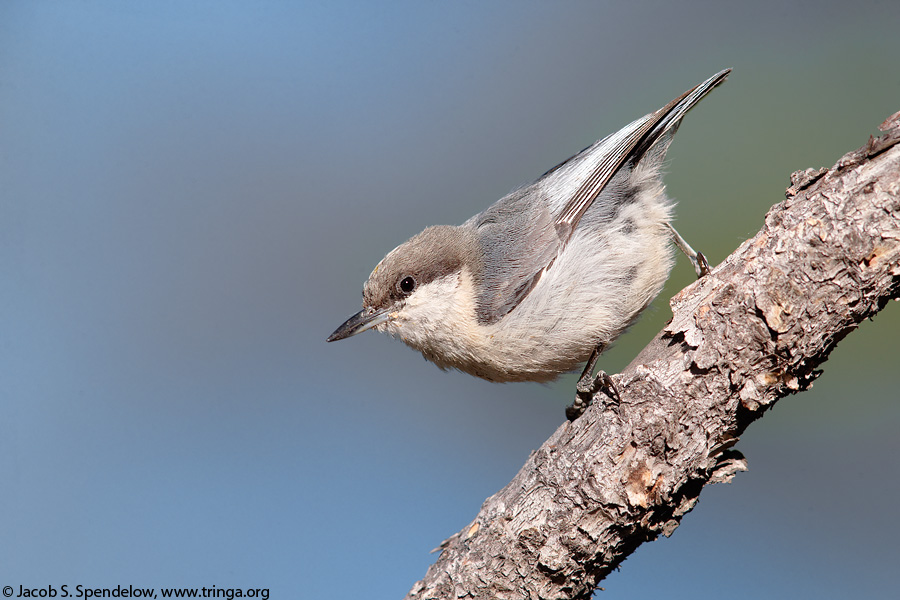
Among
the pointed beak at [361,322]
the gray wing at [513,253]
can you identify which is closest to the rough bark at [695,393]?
the gray wing at [513,253]

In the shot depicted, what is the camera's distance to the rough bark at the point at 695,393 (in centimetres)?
155

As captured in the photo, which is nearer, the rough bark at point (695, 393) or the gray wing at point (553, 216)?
the rough bark at point (695, 393)

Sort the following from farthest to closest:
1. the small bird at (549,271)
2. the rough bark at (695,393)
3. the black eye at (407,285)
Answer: the black eye at (407,285)
the small bird at (549,271)
the rough bark at (695,393)

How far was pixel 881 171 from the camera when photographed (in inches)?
59.8

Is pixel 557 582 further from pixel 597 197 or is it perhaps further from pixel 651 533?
pixel 597 197

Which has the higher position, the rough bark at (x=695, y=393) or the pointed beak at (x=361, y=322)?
the pointed beak at (x=361, y=322)

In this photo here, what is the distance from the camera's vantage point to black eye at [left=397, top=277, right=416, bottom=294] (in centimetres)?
263

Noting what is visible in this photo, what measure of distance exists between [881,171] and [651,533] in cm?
115

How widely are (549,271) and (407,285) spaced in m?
0.60

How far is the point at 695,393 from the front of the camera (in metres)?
1.74

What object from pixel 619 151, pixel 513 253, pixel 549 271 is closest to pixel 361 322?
pixel 513 253

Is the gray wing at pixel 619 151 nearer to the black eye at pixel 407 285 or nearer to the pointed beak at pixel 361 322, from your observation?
the black eye at pixel 407 285

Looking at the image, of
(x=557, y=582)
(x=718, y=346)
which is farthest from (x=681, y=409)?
(x=557, y=582)

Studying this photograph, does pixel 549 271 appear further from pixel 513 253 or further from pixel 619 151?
pixel 619 151
